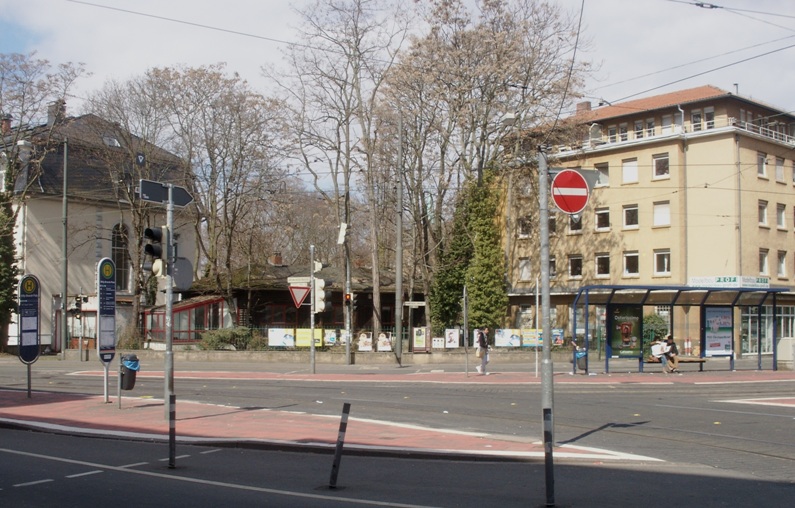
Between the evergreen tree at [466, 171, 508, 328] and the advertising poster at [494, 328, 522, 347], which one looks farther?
the evergreen tree at [466, 171, 508, 328]

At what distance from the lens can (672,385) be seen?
25.0 metres

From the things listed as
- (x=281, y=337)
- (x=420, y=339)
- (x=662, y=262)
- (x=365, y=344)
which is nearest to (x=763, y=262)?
(x=662, y=262)

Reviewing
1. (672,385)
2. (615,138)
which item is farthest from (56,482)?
(615,138)

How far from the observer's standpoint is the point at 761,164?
49.4 metres

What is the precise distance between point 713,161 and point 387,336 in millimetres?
22573

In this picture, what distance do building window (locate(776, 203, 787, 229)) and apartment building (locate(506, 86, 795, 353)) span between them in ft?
0.21

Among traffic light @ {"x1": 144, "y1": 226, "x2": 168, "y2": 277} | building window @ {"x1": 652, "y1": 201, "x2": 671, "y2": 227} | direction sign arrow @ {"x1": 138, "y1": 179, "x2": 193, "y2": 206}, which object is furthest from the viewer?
building window @ {"x1": 652, "y1": 201, "x2": 671, "y2": 227}

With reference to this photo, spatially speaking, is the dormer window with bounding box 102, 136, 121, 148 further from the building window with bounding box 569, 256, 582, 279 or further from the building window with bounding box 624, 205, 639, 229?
the building window with bounding box 624, 205, 639, 229

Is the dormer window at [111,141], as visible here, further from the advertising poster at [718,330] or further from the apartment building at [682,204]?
the advertising poster at [718,330]

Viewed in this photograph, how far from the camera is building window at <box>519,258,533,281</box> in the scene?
56719mm

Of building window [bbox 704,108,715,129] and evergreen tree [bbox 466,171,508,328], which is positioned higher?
building window [bbox 704,108,715,129]

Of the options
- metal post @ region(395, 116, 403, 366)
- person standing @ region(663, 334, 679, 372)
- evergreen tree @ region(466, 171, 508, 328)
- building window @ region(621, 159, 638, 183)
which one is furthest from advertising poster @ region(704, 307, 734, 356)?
building window @ region(621, 159, 638, 183)

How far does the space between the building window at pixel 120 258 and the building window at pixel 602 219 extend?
30.7m

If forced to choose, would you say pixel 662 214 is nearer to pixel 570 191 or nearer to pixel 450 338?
pixel 450 338
